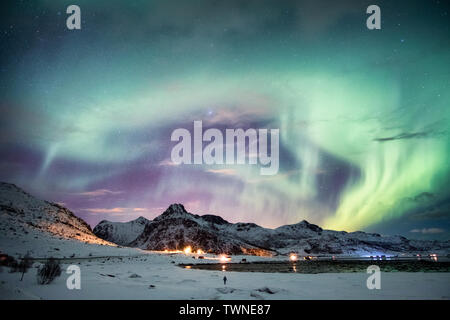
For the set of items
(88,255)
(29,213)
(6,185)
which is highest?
(6,185)

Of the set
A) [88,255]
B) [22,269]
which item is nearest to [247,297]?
[22,269]

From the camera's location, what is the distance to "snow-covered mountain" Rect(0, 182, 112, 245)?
67.3 meters

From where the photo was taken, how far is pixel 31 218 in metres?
84.3

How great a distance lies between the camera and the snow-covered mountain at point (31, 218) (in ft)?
221
